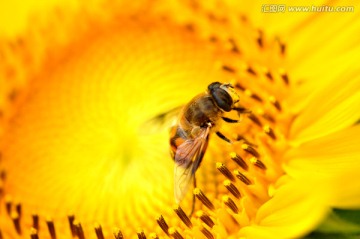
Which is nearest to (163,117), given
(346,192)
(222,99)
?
(222,99)

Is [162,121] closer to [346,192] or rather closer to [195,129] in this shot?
[195,129]

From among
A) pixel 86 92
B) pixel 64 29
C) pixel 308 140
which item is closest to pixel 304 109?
pixel 308 140

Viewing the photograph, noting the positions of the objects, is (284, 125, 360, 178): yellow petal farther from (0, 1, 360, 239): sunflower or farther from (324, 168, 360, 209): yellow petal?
(324, 168, 360, 209): yellow petal

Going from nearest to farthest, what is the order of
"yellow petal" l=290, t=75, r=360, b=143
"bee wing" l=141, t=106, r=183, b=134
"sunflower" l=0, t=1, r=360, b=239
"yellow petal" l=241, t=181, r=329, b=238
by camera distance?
"yellow petal" l=241, t=181, r=329, b=238 < "yellow petal" l=290, t=75, r=360, b=143 < "sunflower" l=0, t=1, r=360, b=239 < "bee wing" l=141, t=106, r=183, b=134

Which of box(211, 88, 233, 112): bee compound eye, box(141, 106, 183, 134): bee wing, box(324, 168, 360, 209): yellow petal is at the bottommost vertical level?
box(324, 168, 360, 209): yellow petal

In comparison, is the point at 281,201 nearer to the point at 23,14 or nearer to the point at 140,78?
the point at 140,78

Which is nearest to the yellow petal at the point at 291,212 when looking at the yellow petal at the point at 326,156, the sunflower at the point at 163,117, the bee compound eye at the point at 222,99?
the sunflower at the point at 163,117

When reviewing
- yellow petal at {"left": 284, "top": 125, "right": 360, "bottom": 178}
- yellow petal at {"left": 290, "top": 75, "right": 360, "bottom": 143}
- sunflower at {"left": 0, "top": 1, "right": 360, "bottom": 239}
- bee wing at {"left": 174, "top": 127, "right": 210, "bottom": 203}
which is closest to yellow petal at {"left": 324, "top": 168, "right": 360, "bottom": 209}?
sunflower at {"left": 0, "top": 1, "right": 360, "bottom": 239}
